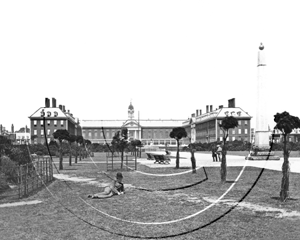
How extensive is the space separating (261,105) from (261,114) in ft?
2.53

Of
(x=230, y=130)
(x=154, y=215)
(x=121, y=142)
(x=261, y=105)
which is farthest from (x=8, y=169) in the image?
(x=230, y=130)

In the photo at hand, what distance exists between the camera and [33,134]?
338 ft

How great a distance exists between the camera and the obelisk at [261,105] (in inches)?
1208

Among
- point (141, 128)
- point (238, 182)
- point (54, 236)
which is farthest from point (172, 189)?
point (141, 128)

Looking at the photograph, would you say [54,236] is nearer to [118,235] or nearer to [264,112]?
[118,235]

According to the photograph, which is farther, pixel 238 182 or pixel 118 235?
pixel 238 182

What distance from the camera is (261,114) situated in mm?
31438

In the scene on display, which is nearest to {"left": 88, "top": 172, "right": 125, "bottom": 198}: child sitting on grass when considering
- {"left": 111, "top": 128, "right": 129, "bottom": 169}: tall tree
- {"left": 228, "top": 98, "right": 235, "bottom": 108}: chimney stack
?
{"left": 111, "top": 128, "right": 129, "bottom": 169}: tall tree

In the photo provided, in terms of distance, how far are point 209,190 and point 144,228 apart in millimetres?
6400

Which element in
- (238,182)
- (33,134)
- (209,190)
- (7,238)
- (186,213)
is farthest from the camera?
(33,134)

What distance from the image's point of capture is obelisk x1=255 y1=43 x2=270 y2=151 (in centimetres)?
3069

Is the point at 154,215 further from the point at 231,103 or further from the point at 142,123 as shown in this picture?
the point at 142,123

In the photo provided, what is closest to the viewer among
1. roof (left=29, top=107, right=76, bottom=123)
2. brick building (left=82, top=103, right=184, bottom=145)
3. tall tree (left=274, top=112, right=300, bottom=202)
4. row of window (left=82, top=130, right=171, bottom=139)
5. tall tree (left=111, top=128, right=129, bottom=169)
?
tall tree (left=274, top=112, right=300, bottom=202)

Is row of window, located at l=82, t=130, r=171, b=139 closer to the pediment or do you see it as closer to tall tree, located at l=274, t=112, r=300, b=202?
the pediment
